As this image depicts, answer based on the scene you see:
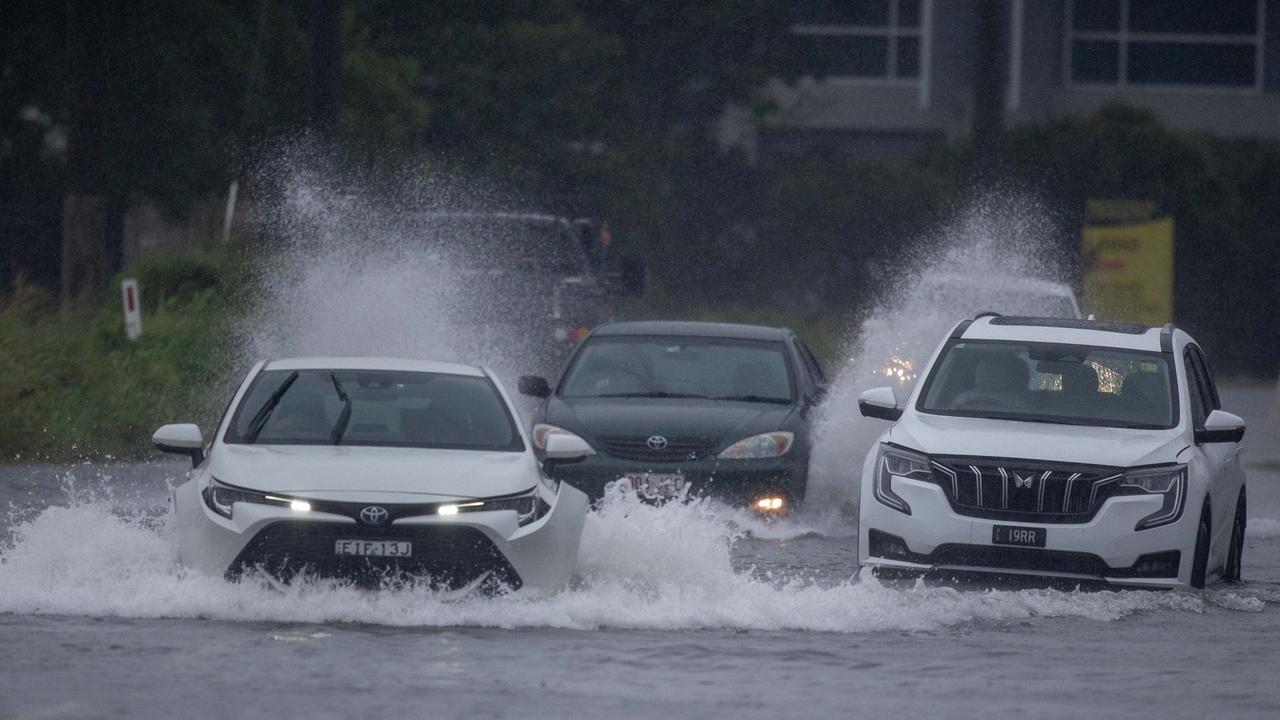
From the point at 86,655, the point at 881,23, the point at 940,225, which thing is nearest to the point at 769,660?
the point at 86,655

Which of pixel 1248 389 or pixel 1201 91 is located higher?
pixel 1201 91

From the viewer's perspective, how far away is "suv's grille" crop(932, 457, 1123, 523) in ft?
39.1

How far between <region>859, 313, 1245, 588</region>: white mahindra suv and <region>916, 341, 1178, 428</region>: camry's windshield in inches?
0.4

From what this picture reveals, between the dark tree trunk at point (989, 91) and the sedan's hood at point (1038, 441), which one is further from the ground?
the dark tree trunk at point (989, 91)

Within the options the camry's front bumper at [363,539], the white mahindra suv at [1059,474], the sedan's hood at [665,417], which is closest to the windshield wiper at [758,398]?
the sedan's hood at [665,417]

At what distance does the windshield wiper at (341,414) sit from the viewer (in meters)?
11.3

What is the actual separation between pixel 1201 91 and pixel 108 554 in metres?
44.0

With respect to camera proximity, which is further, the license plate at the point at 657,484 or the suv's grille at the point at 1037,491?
the license plate at the point at 657,484

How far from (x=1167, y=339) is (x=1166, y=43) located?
134ft

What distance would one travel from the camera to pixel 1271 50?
5225 centimetres

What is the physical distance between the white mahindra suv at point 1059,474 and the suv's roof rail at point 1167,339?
0.08 ft

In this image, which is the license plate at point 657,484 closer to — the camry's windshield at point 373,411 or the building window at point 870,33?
the camry's windshield at point 373,411

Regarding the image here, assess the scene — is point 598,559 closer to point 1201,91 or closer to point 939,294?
point 939,294

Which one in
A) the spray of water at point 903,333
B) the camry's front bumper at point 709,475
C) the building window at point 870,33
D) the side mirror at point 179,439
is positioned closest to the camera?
the side mirror at point 179,439
